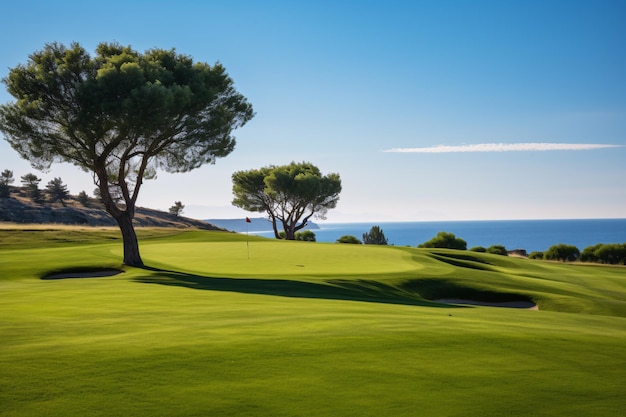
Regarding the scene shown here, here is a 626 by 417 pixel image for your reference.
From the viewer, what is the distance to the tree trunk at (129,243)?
3154cm

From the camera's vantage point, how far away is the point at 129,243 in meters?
31.8

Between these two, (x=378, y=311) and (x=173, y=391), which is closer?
(x=173, y=391)

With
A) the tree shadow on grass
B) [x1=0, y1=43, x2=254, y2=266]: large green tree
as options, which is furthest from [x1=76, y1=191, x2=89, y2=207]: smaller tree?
the tree shadow on grass

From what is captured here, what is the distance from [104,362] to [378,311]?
8.88m

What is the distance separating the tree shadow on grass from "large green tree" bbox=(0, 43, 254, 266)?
8.09m

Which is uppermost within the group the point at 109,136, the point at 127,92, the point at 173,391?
the point at 127,92

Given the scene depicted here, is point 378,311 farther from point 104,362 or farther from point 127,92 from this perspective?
point 127,92

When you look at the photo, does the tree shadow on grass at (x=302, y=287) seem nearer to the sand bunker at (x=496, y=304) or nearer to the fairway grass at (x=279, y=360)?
the sand bunker at (x=496, y=304)

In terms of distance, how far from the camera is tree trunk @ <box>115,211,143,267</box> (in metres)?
31.5

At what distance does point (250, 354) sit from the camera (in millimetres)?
8930

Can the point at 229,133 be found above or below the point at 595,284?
above

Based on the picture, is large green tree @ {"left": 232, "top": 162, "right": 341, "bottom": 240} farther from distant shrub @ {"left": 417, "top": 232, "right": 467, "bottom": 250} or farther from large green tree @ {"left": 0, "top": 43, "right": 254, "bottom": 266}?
large green tree @ {"left": 0, "top": 43, "right": 254, "bottom": 266}

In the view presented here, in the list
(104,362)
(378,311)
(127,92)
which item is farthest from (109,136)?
(104,362)

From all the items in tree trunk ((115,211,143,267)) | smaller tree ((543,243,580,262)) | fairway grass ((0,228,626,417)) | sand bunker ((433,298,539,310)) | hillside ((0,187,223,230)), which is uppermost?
hillside ((0,187,223,230))
